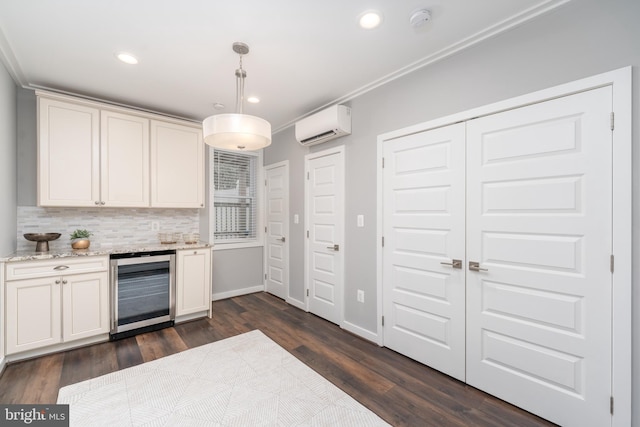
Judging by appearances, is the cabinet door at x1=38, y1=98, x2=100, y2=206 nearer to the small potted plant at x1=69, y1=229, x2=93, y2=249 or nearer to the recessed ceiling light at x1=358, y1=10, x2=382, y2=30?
the small potted plant at x1=69, y1=229, x2=93, y2=249

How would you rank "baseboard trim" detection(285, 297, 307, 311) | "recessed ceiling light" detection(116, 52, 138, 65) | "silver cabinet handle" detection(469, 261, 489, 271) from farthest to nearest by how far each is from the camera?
"baseboard trim" detection(285, 297, 307, 311)
"recessed ceiling light" detection(116, 52, 138, 65)
"silver cabinet handle" detection(469, 261, 489, 271)

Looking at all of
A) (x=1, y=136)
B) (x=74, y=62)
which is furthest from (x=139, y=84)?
(x=1, y=136)

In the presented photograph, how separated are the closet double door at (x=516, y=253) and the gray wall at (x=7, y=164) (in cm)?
356

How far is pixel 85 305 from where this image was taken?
2.67 meters

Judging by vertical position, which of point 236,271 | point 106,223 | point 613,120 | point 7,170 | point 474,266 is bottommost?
point 236,271

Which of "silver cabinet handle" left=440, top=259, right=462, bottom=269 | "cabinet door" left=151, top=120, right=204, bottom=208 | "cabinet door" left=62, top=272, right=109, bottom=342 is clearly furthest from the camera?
"cabinet door" left=151, top=120, right=204, bottom=208

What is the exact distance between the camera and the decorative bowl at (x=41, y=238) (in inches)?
103

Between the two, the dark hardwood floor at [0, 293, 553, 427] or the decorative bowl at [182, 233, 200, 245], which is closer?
the dark hardwood floor at [0, 293, 553, 427]

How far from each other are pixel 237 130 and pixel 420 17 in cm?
143

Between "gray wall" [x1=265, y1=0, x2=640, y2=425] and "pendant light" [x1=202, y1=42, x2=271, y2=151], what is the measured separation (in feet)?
4.20

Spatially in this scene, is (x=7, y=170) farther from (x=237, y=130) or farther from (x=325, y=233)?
(x=325, y=233)

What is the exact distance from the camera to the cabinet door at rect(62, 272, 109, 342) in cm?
258

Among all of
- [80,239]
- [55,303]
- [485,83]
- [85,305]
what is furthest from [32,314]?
[485,83]

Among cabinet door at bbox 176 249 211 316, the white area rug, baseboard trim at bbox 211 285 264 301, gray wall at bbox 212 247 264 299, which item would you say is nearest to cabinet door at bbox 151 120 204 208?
cabinet door at bbox 176 249 211 316
